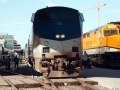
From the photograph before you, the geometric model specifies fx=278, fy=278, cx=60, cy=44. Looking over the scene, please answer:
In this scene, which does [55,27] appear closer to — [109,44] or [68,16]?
[68,16]

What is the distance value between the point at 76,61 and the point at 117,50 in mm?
8273

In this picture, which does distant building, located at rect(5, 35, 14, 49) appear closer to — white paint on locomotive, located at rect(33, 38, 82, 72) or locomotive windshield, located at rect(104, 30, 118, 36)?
locomotive windshield, located at rect(104, 30, 118, 36)

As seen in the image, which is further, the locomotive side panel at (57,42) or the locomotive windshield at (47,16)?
the locomotive windshield at (47,16)

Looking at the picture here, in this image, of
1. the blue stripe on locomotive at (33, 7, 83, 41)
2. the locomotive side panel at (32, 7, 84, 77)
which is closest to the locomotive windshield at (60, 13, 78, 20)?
the locomotive side panel at (32, 7, 84, 77)

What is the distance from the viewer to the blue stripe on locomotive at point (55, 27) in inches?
566

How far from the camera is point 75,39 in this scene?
14.5 metres

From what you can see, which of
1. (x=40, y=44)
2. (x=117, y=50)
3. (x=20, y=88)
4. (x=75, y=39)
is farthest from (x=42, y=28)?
(x=117, y=50)

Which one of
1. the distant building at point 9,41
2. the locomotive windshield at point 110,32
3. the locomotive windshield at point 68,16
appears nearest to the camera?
the locomotive windshield at point 68,16

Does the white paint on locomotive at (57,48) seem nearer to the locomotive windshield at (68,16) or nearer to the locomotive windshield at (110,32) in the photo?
the locomotive windshield at (68,16)

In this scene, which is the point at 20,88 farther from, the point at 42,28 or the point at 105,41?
the point at 105,41

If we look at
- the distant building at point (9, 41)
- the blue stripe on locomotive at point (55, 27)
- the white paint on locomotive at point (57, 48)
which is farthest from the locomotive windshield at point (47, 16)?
the distant building at point (9, 41)

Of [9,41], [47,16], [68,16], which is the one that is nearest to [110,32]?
[68,16]

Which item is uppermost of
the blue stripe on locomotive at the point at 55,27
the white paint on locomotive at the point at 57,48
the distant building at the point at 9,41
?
the distant building at the point at 9,41

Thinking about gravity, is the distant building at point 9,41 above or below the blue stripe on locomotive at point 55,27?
above
